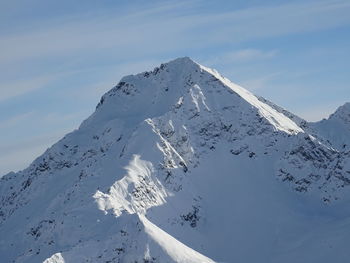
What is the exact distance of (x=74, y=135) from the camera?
193375mm

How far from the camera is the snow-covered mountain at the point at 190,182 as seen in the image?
464 feet

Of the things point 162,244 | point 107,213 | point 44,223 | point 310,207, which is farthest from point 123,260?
point 310,207

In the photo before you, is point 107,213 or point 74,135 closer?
point 107,213

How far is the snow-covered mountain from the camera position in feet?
464

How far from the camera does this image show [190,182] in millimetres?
159000

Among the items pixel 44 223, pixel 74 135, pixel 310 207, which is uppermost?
pixel 74 135

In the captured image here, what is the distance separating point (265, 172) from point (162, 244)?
55182 millimetres

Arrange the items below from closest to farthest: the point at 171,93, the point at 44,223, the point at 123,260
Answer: the point at 123,260 → the point at 44,223 → the point at 171,93

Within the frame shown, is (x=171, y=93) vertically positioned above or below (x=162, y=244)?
above

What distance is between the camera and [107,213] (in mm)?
133875

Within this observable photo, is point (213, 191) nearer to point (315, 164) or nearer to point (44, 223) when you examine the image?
point (315, 164)

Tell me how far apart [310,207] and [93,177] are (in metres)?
47.6

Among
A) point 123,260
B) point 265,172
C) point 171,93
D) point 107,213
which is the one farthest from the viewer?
point 171,93

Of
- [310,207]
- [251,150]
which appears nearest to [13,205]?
[251,150]
